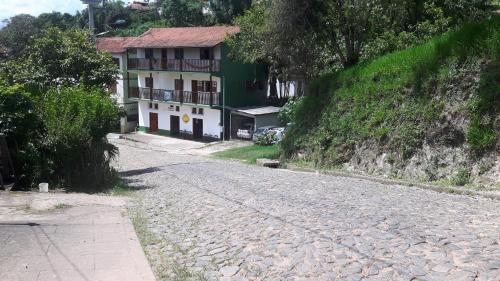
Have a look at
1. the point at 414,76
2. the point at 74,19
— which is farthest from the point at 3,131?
the point at 74,19

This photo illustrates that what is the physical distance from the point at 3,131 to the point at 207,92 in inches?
1218

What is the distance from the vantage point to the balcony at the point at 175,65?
43062 mm

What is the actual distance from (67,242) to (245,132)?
33.8 metres

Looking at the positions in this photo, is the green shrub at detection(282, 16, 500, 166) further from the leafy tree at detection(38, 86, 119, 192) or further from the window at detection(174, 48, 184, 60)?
the window at detection(174, 48, 184, 60)

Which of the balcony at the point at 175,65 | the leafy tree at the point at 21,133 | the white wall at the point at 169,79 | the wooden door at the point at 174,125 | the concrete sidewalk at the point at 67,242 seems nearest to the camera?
the concrete sidewalk at the point at 67,242

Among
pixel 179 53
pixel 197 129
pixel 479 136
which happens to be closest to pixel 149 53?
pixel 179 53

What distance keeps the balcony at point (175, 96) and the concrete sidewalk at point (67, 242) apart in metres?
32.4

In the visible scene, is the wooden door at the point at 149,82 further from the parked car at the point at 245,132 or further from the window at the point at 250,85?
the parked car at the point at 245,132

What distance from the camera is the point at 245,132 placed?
4178 centimetres

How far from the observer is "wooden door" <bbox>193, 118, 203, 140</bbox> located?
4634cm

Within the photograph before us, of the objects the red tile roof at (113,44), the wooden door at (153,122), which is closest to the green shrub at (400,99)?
the wooden door at (153,122)

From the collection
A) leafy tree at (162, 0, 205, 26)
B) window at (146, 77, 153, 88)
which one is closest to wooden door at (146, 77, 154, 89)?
window at (146, 77, 153, 88)

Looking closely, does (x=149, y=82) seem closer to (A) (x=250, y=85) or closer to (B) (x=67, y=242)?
(A) (x=250, y=85)

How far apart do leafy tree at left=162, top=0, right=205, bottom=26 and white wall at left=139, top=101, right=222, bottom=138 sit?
14.8 m
